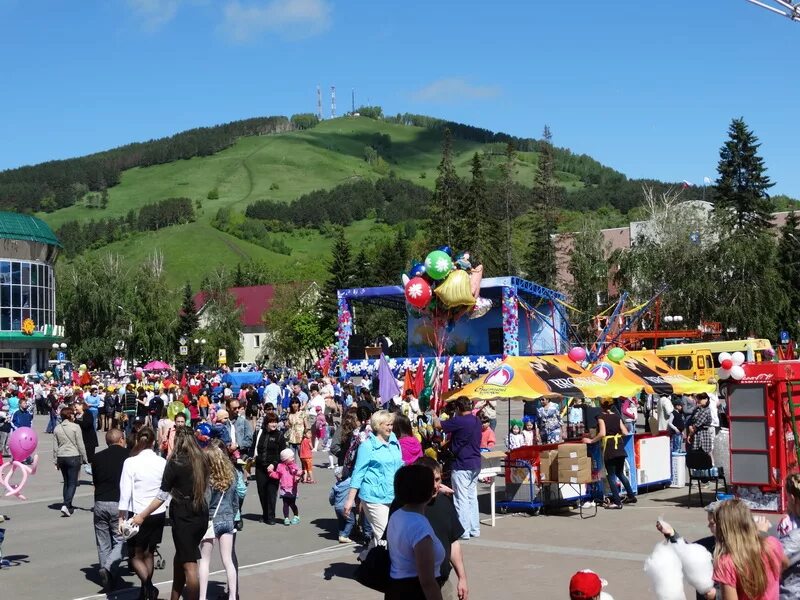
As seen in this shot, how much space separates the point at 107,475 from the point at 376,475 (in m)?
2.82

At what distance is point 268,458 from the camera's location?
45.0 ft

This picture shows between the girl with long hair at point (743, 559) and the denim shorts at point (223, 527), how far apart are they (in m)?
4.86

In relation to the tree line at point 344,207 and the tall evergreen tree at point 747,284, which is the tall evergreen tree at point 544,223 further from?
the tree line at point 344,207

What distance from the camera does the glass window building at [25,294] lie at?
67.1 m

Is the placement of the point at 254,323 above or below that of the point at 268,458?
above

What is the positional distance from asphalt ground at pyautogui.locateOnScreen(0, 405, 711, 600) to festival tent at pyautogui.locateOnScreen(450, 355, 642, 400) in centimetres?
Answer: 174

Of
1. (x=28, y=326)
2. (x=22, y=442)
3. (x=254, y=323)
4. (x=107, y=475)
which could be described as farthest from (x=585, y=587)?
(x=254, y=323)

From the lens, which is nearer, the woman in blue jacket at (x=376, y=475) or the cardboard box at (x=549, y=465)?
the woman in blue jacket at (x=376, y=475)

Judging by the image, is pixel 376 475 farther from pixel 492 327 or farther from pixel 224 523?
pixel 492 327

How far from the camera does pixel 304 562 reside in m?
11.1

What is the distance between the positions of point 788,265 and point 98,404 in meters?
45.6

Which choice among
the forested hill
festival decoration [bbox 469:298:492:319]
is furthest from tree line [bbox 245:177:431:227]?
festival decoration [bbox 469:298:492:319]

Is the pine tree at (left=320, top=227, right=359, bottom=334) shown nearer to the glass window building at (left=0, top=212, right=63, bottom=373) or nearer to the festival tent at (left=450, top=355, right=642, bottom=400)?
the glass window building at (left=0, top=212, right=63, bottom=373)

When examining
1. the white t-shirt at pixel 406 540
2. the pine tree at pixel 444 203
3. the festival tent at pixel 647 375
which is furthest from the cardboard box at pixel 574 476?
the pine tree at pixel 444 203
